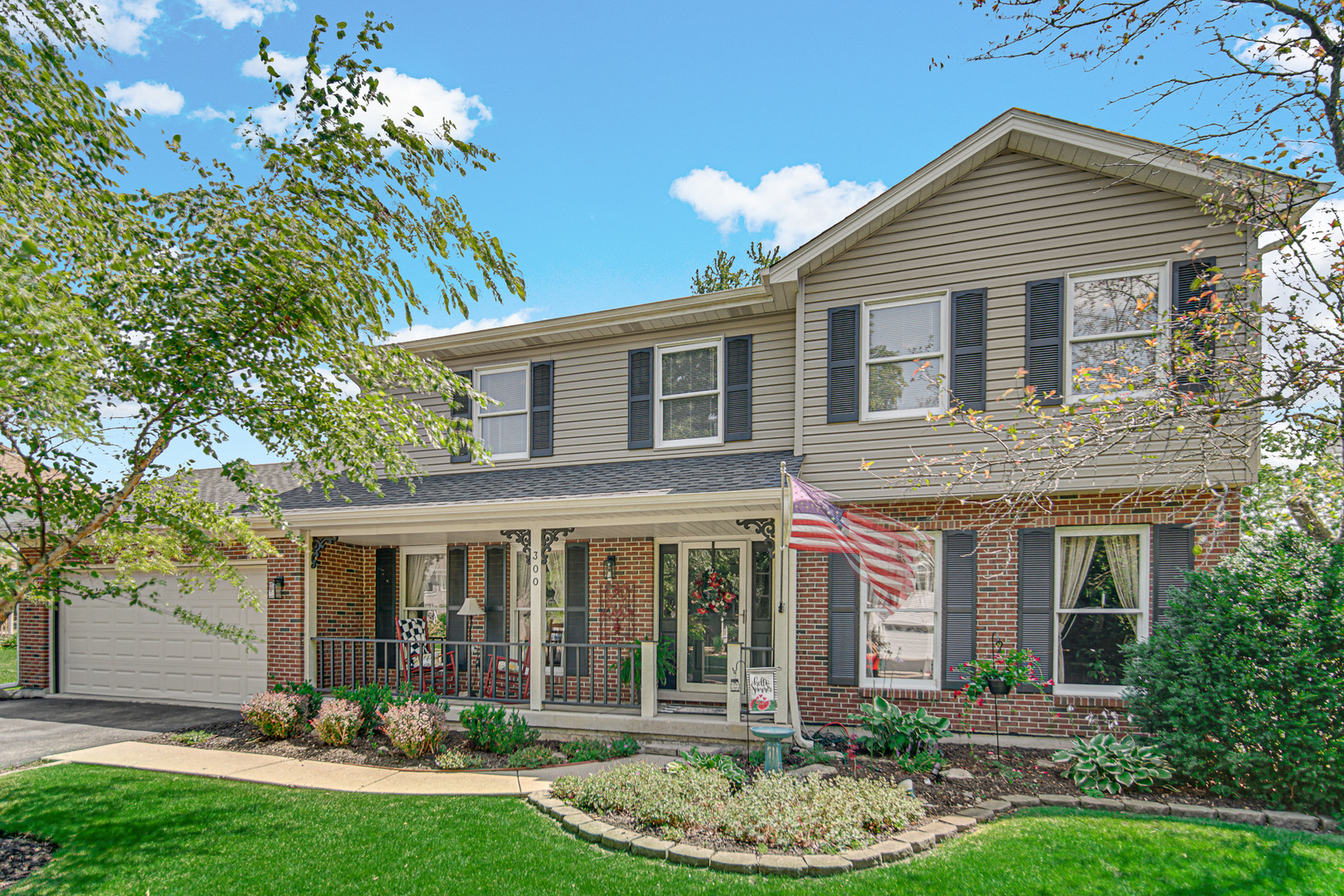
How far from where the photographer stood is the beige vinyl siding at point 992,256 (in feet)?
27.1

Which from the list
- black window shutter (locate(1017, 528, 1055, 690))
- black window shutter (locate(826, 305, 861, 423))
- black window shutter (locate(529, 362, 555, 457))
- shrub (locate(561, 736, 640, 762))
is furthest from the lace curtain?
black window shutter (locate(529, 362, 555, 457))

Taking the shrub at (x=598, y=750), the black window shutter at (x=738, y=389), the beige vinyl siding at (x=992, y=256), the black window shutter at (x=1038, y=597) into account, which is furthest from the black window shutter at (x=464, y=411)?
the black window shutter at (x=1038, y=597)

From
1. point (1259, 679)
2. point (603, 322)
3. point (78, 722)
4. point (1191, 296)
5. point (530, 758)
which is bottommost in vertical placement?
point (78, 722)

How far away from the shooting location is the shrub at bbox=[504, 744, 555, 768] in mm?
7988

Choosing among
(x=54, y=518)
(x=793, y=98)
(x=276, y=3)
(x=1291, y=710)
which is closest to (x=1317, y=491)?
(x=1291, y=710)

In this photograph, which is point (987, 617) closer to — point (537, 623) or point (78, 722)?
point (537, 623)

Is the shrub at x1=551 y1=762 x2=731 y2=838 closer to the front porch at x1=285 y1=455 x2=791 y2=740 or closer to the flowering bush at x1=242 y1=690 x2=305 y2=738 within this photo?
the front porch at x1=285 y1=455 x2=791 y2=740

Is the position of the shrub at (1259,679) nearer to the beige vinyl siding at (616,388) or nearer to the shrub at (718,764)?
the shrub at (718,764)

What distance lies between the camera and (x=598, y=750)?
822cm

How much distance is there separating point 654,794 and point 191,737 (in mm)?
6815

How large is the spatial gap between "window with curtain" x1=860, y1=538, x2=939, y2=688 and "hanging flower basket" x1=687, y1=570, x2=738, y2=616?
206 cm

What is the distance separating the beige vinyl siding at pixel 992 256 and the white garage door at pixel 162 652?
9.22 metres

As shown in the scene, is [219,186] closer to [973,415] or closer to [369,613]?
[973,415]

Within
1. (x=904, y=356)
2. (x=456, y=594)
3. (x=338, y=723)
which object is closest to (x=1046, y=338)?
(x=904, y=356)
